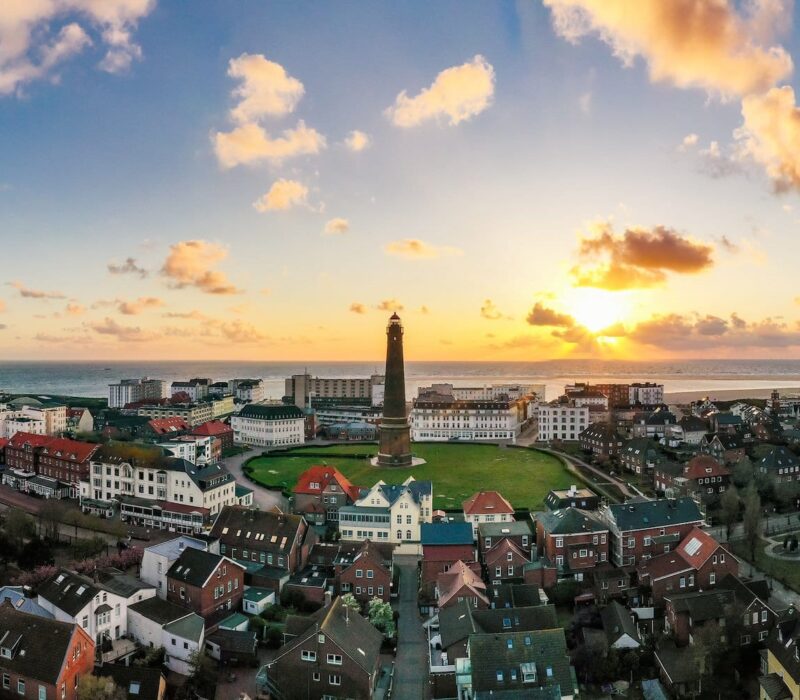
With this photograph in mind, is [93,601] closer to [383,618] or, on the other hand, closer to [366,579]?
[383,618]

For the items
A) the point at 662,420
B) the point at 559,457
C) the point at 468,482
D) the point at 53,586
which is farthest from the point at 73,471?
the point at 662,420

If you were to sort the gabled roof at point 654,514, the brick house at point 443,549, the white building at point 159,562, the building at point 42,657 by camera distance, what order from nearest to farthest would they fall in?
1. the building at point 42,657
2. the white building at point 159,562
3. the brick house at point 443,549
4. the gabled roof at point 654,514

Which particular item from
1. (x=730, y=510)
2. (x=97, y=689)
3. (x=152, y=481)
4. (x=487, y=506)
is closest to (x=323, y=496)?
(x=487, y=506)

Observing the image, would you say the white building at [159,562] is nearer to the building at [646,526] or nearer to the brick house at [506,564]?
the brick house at [506,564]

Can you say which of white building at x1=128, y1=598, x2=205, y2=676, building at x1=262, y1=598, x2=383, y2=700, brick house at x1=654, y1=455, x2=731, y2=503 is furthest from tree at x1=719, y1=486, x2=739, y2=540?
white building at x1=128, y1=598, x2=205, y2=676

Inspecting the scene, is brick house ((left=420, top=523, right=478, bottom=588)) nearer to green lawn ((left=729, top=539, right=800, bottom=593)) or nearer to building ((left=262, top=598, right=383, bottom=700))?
building ((left=262, top=598, right=383, bottom=700))

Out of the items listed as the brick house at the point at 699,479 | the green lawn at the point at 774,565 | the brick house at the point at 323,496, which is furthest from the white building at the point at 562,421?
the green lawn at the point at 774,565
